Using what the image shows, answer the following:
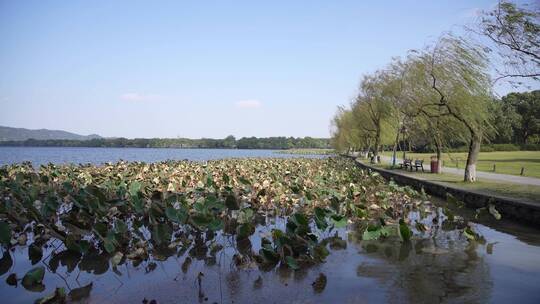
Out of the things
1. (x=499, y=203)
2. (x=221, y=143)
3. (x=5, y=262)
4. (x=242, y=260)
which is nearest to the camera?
(x=242, y=260)

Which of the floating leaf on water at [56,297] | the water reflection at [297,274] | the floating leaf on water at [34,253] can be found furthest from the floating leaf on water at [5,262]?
the floating leaf on water at [56,297]

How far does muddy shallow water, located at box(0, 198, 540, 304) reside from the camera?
19.9ft

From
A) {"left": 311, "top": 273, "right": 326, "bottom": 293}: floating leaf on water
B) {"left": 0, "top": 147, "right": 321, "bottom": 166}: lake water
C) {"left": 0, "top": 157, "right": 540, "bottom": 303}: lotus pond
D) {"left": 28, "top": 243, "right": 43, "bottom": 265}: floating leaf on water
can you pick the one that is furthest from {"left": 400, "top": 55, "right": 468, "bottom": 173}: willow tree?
{"left": 0, "top": 147, "right": 321, "bottom": 166}: lake water

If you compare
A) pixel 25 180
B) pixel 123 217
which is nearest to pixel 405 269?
pixel 123 217

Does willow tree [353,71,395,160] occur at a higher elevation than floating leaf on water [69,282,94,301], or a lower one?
higher

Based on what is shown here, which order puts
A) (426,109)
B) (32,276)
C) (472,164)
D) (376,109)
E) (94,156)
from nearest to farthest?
(32,276) → (472,164) → (426,109) → (376,109) → (94,156)

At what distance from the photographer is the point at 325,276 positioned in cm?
695

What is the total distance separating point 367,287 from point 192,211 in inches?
189

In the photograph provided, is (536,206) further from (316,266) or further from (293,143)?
(293,143)

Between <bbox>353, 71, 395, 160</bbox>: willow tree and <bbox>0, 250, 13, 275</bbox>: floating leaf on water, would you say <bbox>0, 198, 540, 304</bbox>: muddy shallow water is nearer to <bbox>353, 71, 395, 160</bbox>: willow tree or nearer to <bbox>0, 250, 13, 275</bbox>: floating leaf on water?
<bbox>0, 250, 13, 275</bbox>: floating leaf on water

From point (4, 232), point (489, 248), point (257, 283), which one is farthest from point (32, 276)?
point (489, 248)

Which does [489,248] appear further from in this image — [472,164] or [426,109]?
[426,109]

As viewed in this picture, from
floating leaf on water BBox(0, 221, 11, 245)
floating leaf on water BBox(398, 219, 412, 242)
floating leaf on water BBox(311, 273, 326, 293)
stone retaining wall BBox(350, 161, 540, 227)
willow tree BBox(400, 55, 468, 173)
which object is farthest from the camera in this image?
willow tree BBox(400, 55, 468, 173)

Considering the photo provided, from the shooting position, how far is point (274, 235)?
286 inches
